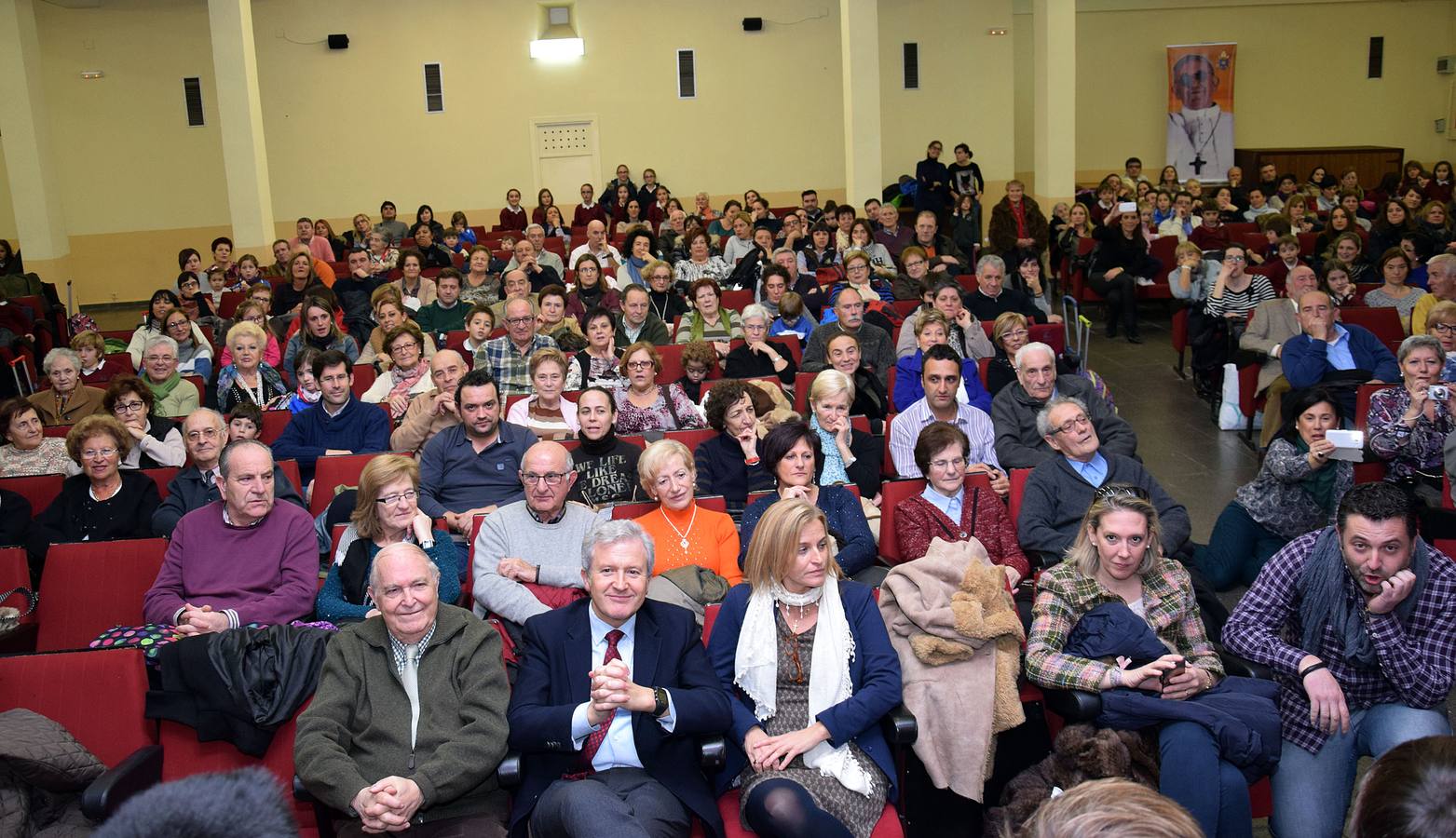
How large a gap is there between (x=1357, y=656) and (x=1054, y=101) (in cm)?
944

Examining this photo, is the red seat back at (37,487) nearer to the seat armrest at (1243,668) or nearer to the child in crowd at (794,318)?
the child in crowd at (794,318)

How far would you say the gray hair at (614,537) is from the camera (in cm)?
295

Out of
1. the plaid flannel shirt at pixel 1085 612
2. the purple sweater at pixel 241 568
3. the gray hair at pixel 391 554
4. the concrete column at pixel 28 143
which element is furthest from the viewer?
the concrete column at pixel 28 143

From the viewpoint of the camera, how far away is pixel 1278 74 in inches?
662

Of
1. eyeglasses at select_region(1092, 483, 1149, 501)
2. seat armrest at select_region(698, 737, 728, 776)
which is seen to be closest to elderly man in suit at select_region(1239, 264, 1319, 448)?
eyeglasses at select_region(1092, 483, 1149, 501)

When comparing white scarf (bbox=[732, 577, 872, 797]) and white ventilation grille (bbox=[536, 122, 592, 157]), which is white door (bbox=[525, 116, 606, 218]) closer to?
white ventilation grille (bbox=[536, 122, 592, 157])

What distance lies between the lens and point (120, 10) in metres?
14.3

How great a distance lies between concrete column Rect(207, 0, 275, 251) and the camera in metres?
10.8

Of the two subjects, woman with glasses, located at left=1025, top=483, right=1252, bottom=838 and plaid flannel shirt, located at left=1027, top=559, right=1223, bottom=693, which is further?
plaid flannel shirt, located at left=1027, top=559, right=1223, bottom=693

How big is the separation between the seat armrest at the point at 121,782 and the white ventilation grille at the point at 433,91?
13.4 metres

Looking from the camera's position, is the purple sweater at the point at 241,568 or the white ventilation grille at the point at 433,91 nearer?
the purple sweater at the point at 241,568

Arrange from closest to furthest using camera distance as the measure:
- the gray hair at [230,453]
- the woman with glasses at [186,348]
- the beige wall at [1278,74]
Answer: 1. the gray hair at [230,453]
2. the woman with glasses at [186,348]
3. the beige wall at [1278,74]

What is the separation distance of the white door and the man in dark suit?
13.1 metres

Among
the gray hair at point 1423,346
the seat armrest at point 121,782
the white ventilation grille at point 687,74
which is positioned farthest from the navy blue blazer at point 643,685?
the white ventilation grille at point 687,74
